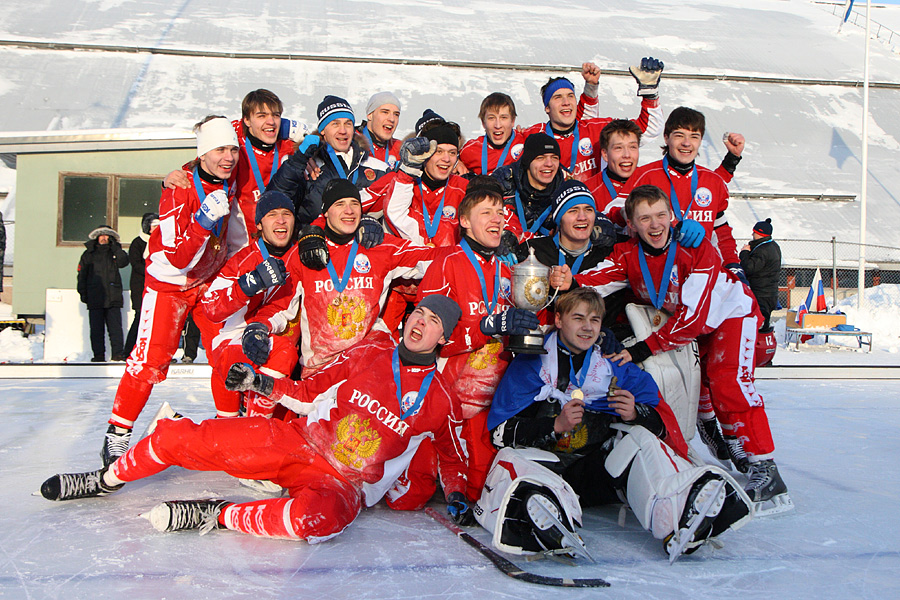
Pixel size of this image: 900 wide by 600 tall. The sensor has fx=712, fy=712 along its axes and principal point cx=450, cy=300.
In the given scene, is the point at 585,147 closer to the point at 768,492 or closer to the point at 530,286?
the point at 530,286

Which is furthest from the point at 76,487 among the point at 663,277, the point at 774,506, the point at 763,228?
the point at 763,228

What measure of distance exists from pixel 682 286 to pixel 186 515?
271cm

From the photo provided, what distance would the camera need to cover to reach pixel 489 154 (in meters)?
5.04

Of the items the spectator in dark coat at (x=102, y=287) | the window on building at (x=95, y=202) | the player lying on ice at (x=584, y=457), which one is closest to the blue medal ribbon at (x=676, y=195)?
the player lying on ice at (x=584, y=457)

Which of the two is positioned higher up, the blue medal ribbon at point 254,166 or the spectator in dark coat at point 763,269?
the blue medal ribbon at point 254,166

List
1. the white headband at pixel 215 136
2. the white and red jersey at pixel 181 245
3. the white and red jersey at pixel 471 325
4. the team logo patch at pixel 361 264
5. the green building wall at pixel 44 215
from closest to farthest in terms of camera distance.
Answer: the white and red jersey at pixel 471 325
the team logo patch at pixel 361 264
the white and red jersey at pixel 181 245
the white headband at pixel 215 136
the green building wall at pixel 44 215

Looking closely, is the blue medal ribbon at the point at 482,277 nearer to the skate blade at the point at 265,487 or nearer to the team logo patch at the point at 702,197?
the skate blade at the point at 265,487

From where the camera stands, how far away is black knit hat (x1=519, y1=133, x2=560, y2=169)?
420cm

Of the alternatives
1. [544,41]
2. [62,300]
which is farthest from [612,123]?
[544,41]

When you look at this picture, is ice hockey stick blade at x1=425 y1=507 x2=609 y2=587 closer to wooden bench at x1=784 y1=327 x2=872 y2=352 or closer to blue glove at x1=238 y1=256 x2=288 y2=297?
blue glove at x1=238 y1=256 x2=288 y2=297

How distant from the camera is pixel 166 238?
407 centimetres

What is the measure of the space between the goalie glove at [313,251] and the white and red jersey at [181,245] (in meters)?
0.74

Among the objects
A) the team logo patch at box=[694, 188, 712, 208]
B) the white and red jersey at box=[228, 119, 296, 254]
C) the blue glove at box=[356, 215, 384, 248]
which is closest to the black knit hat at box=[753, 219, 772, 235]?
the team logo patch at box=[694, 188, 712, 208]

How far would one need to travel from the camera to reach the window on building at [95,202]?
10.9 m
